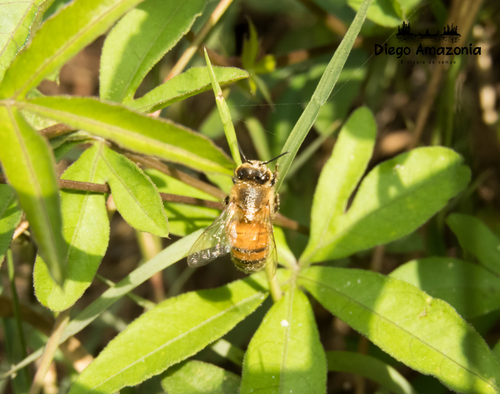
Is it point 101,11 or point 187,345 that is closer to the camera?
point 101,11

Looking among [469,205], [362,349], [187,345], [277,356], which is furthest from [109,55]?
[469,205]

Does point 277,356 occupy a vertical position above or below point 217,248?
below

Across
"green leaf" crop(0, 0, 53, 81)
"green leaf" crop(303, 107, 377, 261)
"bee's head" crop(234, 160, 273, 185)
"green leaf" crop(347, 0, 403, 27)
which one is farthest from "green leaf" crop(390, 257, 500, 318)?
"green leaf" crop(0, 0, 53, 81)

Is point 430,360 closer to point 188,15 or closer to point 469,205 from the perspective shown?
point 469,205

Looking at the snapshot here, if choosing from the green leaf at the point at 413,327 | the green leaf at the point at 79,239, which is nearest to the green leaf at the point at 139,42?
the green leaf at the point at 79,239

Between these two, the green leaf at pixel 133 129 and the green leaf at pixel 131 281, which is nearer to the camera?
the green leaf at pixel 133 129

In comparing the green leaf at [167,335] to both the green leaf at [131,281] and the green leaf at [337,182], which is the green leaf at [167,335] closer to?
the green leaf at [131,281]
